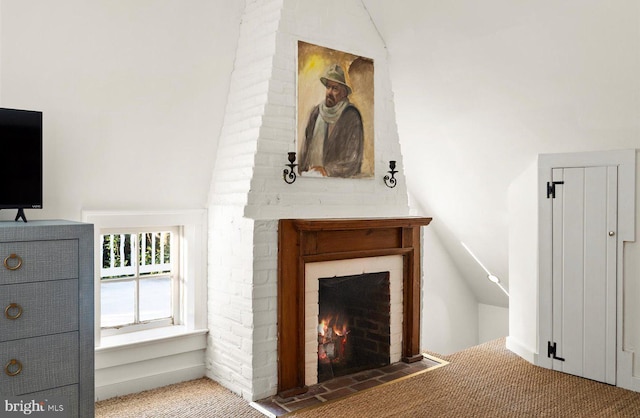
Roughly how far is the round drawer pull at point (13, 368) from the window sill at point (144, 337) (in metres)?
0.86

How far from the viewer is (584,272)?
146 inches

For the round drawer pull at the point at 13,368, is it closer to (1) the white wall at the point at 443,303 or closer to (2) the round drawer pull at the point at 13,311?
(2) the round drawer pull at the point at 13,311

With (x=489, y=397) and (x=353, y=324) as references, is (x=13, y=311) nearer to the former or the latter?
(x=353, y=324)

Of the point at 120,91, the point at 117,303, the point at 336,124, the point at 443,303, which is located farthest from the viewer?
the point at 443,303

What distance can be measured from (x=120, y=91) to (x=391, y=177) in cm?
196

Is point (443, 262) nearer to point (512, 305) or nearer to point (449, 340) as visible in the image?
point (449, 340)

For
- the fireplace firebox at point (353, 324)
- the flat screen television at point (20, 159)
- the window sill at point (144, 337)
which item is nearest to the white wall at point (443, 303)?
the fireplace firebox at point (353, 324)

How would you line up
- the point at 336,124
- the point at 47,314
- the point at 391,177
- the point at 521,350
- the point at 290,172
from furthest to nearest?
the point at 521,350 → the point at 391,177 → the point at 336,124 → the point at 290,172 → the point at 47,314

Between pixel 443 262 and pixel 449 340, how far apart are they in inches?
33.3

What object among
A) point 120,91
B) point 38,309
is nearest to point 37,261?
point 38,309

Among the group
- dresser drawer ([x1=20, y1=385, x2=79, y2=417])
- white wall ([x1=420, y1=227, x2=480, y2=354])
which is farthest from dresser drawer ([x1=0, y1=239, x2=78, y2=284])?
white wall ([x1=420, y1=227, x2=480, y2=354])

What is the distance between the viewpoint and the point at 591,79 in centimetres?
318

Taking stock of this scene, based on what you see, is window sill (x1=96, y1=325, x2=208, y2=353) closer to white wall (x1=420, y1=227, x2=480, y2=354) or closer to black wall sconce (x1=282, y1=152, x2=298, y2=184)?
black wall sconce (x1=282, y1=152, x2=298, y2=184)

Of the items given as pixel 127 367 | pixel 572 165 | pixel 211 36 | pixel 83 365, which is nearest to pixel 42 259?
pixel 83 365
